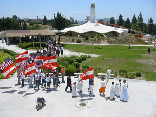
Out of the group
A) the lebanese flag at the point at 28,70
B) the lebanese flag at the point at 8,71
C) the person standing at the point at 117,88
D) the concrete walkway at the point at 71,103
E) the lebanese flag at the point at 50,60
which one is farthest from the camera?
the lebanese flag at the point at 50,60

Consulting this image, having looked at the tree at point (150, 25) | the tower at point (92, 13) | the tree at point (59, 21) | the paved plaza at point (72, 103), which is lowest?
the paved plaza at point (72, 103)

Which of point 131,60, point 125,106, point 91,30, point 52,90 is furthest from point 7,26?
point 125,106

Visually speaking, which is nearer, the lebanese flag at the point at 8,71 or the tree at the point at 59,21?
the lebanese flag at the point at 8,71

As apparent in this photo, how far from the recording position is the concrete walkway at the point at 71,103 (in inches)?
453

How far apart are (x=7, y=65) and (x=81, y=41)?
36.0m

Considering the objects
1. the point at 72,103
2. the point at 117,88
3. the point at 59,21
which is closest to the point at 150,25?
the point at 59,21

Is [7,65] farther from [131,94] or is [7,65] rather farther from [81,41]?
[81,41]

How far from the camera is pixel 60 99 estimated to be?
13555 millimetres

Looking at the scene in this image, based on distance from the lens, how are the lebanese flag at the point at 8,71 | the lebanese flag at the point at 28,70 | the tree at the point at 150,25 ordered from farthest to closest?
the tree at the point at 150,25 < the lebanese flag at the point at 8,71 < the lebanese flag at the point at 28,70

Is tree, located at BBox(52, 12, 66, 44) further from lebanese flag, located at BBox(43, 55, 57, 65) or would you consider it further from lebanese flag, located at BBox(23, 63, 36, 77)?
lebanese flag, located at BBox(23, 63, 36, 77)

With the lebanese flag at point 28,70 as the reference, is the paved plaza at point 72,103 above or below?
below

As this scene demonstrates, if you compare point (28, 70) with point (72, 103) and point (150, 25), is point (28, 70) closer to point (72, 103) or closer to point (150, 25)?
point (72, 103)

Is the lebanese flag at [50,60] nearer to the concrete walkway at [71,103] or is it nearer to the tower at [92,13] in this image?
the concrete walkway at [71,103]

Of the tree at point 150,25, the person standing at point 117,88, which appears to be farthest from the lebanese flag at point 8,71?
the tree at point 150,25
